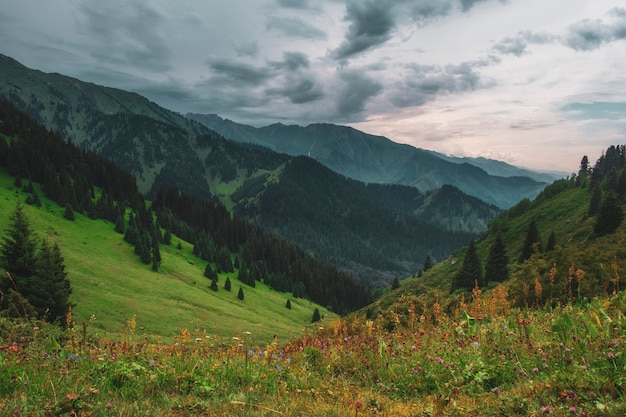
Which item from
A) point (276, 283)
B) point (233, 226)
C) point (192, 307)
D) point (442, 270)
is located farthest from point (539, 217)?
point (233, 226)

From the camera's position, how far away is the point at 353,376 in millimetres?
6727

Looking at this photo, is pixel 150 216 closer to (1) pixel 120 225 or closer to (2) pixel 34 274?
(1) pixel 120 225

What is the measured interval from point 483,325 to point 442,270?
9856cm

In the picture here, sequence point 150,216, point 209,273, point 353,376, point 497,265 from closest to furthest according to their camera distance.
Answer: point 353,376 < point 497,265 < point 209,273 < point 150,216

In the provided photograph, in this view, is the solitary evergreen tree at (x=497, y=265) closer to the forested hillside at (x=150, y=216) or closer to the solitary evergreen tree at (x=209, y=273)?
the solitary evergreen tree at (x=209, y=273)

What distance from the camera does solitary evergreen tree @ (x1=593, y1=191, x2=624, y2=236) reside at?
183ft

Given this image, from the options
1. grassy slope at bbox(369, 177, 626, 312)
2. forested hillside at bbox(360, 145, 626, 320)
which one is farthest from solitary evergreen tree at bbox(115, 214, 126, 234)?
forested hillside at bbox(360, 145, 626, 320)

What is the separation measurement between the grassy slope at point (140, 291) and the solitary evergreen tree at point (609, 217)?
5542cm

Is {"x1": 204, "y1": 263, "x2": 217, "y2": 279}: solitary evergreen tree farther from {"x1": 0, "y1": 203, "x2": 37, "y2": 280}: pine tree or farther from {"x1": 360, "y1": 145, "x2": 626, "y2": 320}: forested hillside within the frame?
{"x1": 0, "y1": 203, "x2": 37, "y2": 280}: pine tree

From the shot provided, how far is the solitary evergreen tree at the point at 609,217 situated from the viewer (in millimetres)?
55688

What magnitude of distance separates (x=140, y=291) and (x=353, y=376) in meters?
63.0

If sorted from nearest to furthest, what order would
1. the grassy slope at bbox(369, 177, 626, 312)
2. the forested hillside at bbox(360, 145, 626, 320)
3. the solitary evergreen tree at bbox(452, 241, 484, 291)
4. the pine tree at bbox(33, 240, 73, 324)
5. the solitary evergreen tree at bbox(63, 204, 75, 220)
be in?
the forested hillside at bbox(360, 145, 626, 320) < the pine tree at bbox(33, 240, 73, 324) < the solitary evergreen tree at bbox(452, 241, 484, 291) < the grassy slope at bbox(369, 177, 626, 312) < the solitary evergreen tree at bbox(63, 204, 75, 220)

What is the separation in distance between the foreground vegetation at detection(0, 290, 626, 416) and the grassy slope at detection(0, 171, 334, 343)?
30.0 m

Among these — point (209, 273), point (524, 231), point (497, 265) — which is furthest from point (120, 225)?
point (524, 231)
